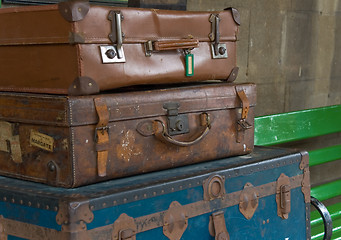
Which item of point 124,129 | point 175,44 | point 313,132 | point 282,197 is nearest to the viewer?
point 124,129

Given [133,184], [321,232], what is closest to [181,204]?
[133,184]

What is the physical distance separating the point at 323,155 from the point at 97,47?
9.75 ft

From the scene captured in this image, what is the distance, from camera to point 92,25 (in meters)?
2.28

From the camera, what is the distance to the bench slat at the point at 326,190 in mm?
4730

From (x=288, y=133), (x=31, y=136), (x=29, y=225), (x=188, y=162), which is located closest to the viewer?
(x=29, y=225)

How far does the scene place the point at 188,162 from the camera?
8.81 ft

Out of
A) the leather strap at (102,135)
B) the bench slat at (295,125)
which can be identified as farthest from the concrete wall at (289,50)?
the leather strap at (102,135)

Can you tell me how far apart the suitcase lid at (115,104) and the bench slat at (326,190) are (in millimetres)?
2180

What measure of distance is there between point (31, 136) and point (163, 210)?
0.62 m

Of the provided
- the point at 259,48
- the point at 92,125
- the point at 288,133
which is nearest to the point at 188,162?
the point at 92,125

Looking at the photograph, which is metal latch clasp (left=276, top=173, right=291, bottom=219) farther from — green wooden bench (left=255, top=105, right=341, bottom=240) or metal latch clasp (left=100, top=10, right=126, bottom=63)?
metal latch clasp (left=100, top=10, right=126, bottom=63)

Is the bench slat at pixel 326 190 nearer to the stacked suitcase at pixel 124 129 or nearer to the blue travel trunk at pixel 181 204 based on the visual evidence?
the blue travel trunk at pixel 181 204

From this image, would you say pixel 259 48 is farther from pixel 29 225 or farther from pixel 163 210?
pixel 29 225

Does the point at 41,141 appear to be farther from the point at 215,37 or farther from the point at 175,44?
the point at 215,37
